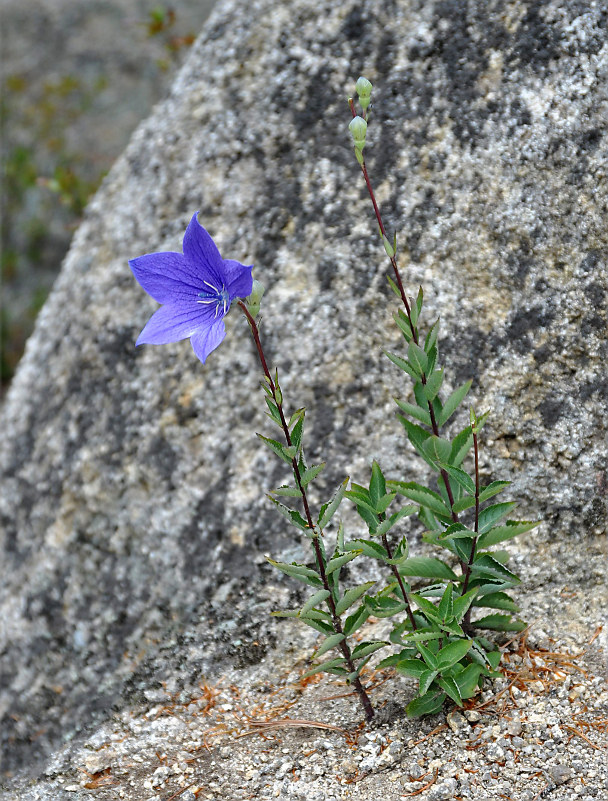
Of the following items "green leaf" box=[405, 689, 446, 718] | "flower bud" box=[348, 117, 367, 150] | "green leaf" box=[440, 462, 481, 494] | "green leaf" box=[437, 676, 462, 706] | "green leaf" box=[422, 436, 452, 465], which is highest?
"flower bud" box=[348, 117, 367, 150]

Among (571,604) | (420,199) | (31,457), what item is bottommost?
(31,457)

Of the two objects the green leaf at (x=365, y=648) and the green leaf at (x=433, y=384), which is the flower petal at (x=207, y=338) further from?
the green leaf at (x=365, y=648)

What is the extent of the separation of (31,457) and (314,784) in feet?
5.46

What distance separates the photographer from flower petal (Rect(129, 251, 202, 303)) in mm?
1467

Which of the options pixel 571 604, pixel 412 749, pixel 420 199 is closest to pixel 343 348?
pixel 420 199

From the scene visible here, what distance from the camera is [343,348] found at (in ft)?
7.18

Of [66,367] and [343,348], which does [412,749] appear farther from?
[66,367]

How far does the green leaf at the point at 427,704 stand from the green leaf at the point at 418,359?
682 millimetres

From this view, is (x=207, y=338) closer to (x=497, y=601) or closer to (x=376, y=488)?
(x=376, y=488)

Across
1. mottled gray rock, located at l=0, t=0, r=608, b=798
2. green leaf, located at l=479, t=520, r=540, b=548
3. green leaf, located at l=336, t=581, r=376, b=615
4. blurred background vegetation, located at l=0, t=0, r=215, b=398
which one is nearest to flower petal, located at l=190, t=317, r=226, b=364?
green leaf, located at l=336, t=581, r=376, b=615

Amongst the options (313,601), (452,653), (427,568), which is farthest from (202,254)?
(452,653)

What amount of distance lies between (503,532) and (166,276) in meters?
0.88

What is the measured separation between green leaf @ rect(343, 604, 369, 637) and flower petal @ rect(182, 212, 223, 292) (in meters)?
0.76

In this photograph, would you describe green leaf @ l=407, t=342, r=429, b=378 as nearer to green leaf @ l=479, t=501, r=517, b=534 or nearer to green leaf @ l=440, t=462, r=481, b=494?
green leaf @ l=440, t=462, r=481, b=494
